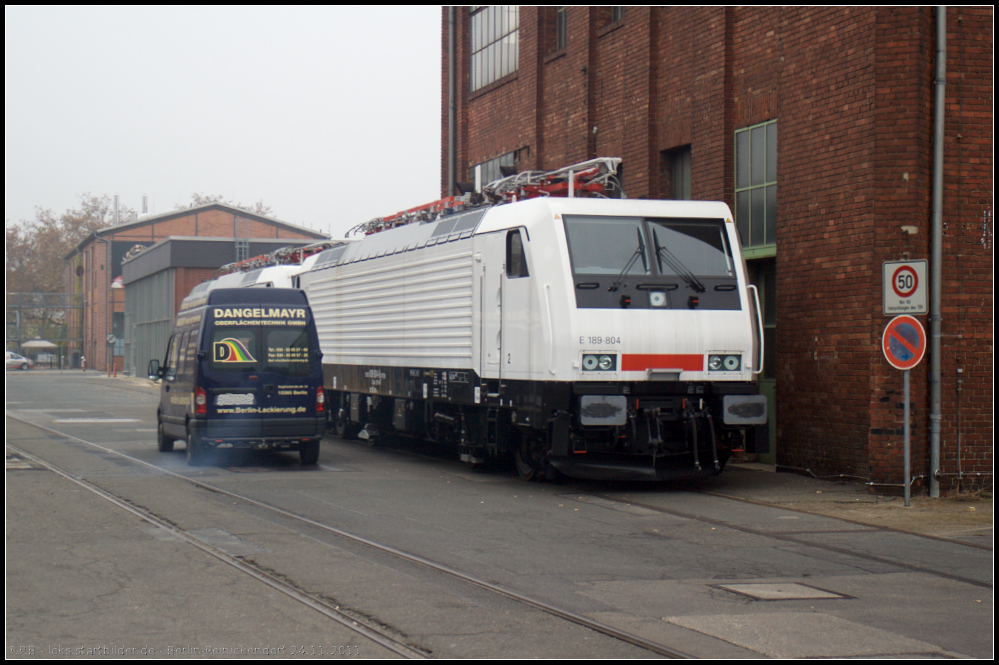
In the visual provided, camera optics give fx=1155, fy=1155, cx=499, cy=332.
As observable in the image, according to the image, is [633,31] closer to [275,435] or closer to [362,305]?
[362,305]

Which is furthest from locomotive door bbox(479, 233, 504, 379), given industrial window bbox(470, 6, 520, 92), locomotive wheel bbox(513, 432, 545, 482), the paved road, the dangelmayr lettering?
industrial window bbox(470, 6, 520, 92)

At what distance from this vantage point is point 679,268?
535 inches

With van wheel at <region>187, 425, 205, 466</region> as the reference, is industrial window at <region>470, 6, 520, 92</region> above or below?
above

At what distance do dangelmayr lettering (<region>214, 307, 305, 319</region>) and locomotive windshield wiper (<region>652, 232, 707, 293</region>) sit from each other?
5.59 m

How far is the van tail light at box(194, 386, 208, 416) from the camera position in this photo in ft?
52.2

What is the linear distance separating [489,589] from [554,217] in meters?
6.39

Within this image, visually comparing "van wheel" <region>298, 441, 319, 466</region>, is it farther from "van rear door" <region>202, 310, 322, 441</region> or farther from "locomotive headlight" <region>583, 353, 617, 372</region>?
"locomotive headlight" <region>583, 353, 617, 372</region>

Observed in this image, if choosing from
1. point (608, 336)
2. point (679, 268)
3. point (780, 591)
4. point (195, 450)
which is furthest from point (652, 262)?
point (195, 450)

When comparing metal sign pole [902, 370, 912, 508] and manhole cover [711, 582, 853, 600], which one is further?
metal sign pole [902, 370, 912, 508]

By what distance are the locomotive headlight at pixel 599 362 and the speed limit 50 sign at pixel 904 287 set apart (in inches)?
119

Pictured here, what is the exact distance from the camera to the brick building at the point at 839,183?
537 inches

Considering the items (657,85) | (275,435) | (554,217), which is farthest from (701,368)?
(657,85)

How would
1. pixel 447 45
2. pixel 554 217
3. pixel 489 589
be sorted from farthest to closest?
1. pixel 447 45
2. pixel 554 217
3. pixel 489 589

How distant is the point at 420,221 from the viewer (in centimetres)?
1803
